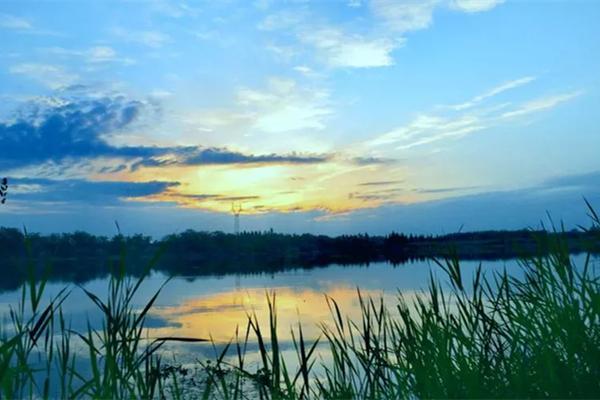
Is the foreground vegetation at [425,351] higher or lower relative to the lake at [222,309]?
higher

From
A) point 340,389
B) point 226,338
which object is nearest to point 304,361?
point 340,389

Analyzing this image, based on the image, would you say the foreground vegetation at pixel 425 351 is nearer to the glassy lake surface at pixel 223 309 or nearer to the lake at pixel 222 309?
the glassy lake surface at pixel 223 309

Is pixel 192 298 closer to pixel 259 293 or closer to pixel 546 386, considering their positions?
pixel 259 293

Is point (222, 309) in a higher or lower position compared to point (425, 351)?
lower

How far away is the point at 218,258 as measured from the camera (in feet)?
348

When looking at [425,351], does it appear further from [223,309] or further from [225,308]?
[225,308]

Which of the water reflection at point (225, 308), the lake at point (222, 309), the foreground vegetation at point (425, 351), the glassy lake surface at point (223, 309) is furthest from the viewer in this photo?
the water reflection at point (225, 308)

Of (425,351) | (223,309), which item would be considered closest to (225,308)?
(223,309)

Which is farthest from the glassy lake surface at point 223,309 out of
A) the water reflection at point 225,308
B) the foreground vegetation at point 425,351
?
the foreground vegetation at point 425,351

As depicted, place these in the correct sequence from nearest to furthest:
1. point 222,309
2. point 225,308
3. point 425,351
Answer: point 425,351
point 222,309
point 225,308

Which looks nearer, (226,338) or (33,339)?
(33,339)

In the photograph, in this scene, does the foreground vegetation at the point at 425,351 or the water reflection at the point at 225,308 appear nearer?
the foreground vegetation at the point at 425,351

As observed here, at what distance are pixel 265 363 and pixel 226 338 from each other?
64.2 ft

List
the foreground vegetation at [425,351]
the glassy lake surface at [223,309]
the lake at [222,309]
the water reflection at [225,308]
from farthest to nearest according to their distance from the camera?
the water reflection at [225,308]
the lake at [222,309]
the glassy lake surface at [223,309]
the foreground vegetation at [425,351]
